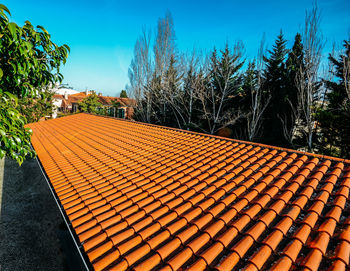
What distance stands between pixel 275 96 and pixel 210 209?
622 inches

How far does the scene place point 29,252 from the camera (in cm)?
545

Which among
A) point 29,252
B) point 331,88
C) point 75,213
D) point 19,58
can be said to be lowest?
point 29,252

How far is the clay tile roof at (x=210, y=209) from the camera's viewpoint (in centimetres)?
184

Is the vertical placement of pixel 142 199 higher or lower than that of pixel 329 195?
lower


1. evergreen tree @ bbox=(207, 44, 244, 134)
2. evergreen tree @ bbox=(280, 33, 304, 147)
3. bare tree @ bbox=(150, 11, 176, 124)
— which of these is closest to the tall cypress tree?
evergreen tree @ bbox=(280, 33, 304, 147)

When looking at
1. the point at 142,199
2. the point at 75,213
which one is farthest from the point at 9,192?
the point at 142,199

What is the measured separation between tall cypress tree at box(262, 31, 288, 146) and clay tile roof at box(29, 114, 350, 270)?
11571 millimetres

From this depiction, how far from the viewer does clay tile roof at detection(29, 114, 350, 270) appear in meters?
1.84

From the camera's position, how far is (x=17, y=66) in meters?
2.68

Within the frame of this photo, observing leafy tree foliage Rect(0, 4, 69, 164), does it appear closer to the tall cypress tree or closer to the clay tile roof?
the clay tile roof

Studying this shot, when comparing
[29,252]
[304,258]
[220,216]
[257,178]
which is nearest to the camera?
[304,258]

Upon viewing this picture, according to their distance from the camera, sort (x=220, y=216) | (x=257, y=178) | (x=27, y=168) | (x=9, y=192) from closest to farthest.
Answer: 1. (x=220, y=216)
2. (x=257, y=178)
3. (x=9, y=192)
4. (x=27, y=168)

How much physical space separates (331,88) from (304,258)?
16757 mm

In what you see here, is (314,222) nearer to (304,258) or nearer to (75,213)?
(304,258)
